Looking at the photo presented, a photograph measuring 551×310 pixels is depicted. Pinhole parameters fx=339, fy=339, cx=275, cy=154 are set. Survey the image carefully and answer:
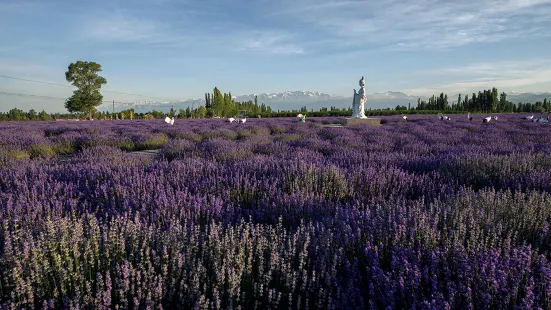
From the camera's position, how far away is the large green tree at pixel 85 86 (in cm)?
4578

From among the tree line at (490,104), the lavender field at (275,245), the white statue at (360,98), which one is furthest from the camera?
the tree line at (490,104)

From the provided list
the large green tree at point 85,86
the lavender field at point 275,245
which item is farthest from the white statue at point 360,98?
the large green tree at point 85,86

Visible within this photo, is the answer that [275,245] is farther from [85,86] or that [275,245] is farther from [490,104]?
[490,104]

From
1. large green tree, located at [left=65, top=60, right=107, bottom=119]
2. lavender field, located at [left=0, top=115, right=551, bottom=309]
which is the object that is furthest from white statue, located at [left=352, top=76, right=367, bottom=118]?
large green tree, located at [left=65, top=60, right=107, bottom=119]

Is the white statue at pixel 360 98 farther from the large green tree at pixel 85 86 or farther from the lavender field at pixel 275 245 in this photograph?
the large green tree at pixel 85 86

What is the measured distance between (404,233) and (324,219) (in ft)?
2.02

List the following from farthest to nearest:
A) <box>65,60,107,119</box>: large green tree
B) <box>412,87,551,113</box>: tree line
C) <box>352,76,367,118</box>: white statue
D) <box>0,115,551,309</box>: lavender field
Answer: <box>412,87,551,113</box>: tree line, <box>65,60,107,119</box>: large green tree, <box>352,76,367,118</box>: white statue, <box>0,115,551,309</box>: lavender field

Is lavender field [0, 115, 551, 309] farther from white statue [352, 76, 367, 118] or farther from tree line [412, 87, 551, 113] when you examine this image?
tree line [412, 87, 551, 113]

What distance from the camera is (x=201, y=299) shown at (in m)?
1.34

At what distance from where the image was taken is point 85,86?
47312 millimetres

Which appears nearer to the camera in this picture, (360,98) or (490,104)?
(360,98)

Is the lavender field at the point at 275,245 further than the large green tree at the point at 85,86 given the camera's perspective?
No

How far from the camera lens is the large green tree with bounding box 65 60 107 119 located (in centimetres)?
4578

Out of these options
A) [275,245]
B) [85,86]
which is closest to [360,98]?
[275,245]
